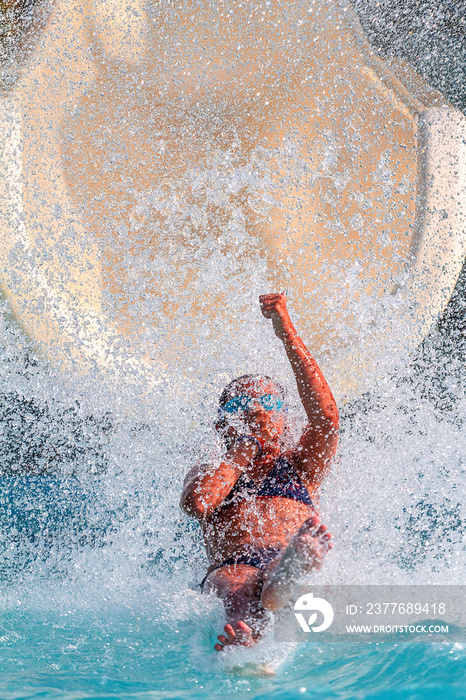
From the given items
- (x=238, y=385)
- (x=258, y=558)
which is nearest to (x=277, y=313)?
(x=238, y=385)

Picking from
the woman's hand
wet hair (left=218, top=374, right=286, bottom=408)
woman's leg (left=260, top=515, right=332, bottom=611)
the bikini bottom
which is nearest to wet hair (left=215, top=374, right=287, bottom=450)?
wet hair (left=218, top=374, right=286, bottom=408)

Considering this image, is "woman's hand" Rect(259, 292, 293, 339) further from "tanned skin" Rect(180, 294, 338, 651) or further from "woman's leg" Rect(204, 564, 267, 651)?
"woman's leg" Rect(204, 564, 267, 651)

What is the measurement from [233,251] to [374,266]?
0.52 meters

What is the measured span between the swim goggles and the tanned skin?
10mm

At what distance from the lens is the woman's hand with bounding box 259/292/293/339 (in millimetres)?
1382

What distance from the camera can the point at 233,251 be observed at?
2070 mm

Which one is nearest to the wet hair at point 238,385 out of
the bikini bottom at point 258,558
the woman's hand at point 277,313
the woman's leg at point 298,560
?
the woman's hand at point 277,313

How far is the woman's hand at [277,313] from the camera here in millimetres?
1382

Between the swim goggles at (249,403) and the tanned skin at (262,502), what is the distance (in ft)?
0.03

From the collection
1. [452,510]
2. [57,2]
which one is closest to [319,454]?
[452,510]

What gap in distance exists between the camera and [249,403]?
138 cm

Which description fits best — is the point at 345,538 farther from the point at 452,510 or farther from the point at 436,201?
the point at 436,201

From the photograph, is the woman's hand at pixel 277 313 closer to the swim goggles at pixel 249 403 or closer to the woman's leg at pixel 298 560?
the swim goggles at pixel 249 403

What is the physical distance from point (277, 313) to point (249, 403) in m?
0.24
